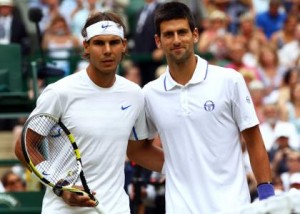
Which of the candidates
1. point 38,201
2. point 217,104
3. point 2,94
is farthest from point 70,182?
point 2,94

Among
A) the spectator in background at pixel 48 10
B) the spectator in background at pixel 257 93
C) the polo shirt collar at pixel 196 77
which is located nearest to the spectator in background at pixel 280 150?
the spectator in background at pixel 257 93

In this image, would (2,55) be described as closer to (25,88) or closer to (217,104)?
(25,88)

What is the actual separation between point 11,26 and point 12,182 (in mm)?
4184

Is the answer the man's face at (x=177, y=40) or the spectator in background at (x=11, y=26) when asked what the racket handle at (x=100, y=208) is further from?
the spectator in background at (x=11, y=26)

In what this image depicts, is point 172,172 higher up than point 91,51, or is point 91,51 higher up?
point 91,51

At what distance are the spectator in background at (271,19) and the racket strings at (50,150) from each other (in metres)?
10.4

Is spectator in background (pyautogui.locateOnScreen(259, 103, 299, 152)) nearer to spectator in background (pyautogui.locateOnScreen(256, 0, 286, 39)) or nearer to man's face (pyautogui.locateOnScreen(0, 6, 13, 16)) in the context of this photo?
spectator in background (pyautogui.locateOnScreen(256, 0, 286, 39))

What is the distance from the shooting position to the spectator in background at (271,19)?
18547mm

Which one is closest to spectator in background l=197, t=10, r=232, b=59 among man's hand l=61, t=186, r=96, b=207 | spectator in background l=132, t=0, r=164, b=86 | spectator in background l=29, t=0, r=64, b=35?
spectator in background l=132, t=0, r=164, b=86

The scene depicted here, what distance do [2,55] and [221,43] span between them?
478 centimetres

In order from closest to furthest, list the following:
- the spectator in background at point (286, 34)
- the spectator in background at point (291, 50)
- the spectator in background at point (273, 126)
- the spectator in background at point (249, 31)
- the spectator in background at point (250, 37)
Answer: the spectator in background at point (273, 126) < the spectator in background at point (250, 37) < the spectator in background at point (291, 50) < the spectator in background at point (249, 31) < the spectator in background at point (286, 34)

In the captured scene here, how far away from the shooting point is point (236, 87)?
8.48 metres

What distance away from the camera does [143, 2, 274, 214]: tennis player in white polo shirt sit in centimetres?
847

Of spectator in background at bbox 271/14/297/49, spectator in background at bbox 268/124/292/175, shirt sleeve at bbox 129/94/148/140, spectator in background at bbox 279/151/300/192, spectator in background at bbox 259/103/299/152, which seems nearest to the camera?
shirt sleeve at bbox 129/94/148/140
